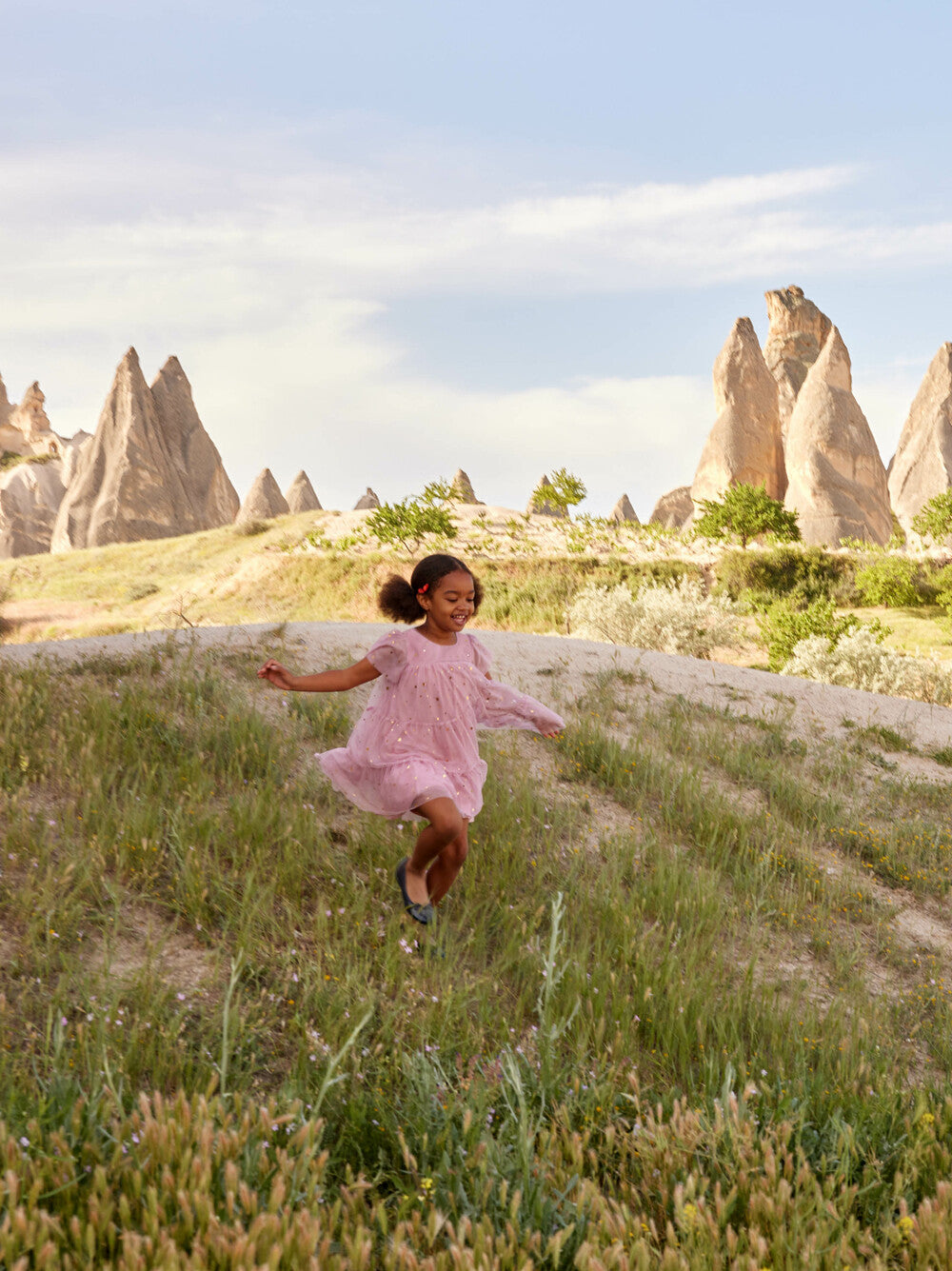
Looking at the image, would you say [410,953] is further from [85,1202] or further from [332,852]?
[85,1202]

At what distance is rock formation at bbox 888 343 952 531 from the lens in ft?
185

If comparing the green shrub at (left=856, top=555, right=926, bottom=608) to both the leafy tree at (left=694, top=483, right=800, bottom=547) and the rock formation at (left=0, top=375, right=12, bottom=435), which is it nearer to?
the leafy tree at (left=694, top=483, right=800, bottom=547)

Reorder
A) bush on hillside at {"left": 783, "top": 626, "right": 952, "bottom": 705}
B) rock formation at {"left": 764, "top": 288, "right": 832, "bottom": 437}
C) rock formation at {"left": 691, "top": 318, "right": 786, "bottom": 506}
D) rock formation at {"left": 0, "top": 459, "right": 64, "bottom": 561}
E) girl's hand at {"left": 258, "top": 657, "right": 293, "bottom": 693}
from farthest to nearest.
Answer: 1. rock formation at {"left": 0, "top": 459, "right": 64, "bottom": 561}
2. rock formation at {"left": 764, "top": 288, "right": 832, "bottom": 437}
3. rock formation at {"left": 691, "top": 318, "right": 786, "bottom": 506}
4. bush on hillside at {"left": 783, "top": 626, "right": 952, "bottom": 705}
5. girl's hand at {"left": 258, "top": 657, "right": 293, "bottom": 693}

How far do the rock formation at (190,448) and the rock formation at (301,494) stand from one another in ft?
36.9

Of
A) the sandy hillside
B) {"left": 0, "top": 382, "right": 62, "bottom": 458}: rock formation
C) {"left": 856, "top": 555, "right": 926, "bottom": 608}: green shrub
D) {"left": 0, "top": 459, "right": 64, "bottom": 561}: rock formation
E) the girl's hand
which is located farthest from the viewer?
{"left": 0, "top": 382, "right": 62, "bottom": 458}: rock formation

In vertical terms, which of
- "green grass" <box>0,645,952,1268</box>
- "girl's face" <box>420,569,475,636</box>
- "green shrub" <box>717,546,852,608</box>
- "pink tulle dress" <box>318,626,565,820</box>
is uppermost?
"green shrub" <box>717,546,852,608</box>

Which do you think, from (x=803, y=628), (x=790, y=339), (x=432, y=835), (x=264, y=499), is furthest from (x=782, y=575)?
(x=264, y=499)

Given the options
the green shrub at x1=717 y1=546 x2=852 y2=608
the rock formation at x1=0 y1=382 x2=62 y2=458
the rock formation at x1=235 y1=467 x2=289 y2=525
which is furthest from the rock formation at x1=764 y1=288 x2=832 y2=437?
the rock formation at x1=0 y1=382 x2=62 y2=458

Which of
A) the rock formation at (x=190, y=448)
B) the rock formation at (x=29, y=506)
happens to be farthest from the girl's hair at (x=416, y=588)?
the rock formation at (x=29, y=506)

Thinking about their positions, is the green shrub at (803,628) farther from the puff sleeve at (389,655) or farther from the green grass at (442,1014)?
the puff sleeve at (389,655)

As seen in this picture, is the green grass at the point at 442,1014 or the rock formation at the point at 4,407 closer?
the green grass at the point at 442,1014

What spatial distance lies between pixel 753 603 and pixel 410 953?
24.1 m

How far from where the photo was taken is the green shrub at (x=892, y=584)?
27.5 metres

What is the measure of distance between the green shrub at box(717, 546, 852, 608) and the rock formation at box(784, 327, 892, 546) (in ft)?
50.9
